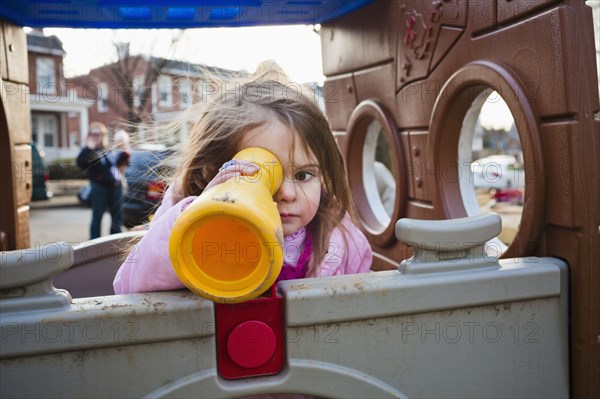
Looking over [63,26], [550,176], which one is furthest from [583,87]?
[63,26]

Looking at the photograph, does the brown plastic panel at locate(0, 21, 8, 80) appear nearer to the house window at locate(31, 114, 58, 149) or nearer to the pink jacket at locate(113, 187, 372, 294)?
the pink jacket at locate(113, 187, 372, 294)

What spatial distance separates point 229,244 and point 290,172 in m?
0.47

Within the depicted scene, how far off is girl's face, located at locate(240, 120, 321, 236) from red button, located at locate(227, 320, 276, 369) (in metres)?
0.43

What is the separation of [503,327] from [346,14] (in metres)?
1.82

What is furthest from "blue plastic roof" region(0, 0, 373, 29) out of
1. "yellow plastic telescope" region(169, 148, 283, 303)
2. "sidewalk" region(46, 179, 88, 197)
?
"sidewalk" region(46, 179, 88, 197)

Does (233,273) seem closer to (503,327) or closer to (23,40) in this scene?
(503,327)

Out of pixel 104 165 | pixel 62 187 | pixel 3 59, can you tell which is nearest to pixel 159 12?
pixel 3 59

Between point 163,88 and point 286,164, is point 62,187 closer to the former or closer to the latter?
point 163,88

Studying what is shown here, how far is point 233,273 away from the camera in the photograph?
0.93 meters

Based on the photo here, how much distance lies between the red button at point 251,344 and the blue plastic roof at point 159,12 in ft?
4.95

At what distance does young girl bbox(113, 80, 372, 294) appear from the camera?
136cm

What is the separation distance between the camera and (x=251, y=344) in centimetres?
98

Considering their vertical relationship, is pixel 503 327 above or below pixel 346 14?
below

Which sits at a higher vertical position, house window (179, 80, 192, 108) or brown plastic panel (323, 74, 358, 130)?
brown plastic panel (323, 74, 358, 130)
